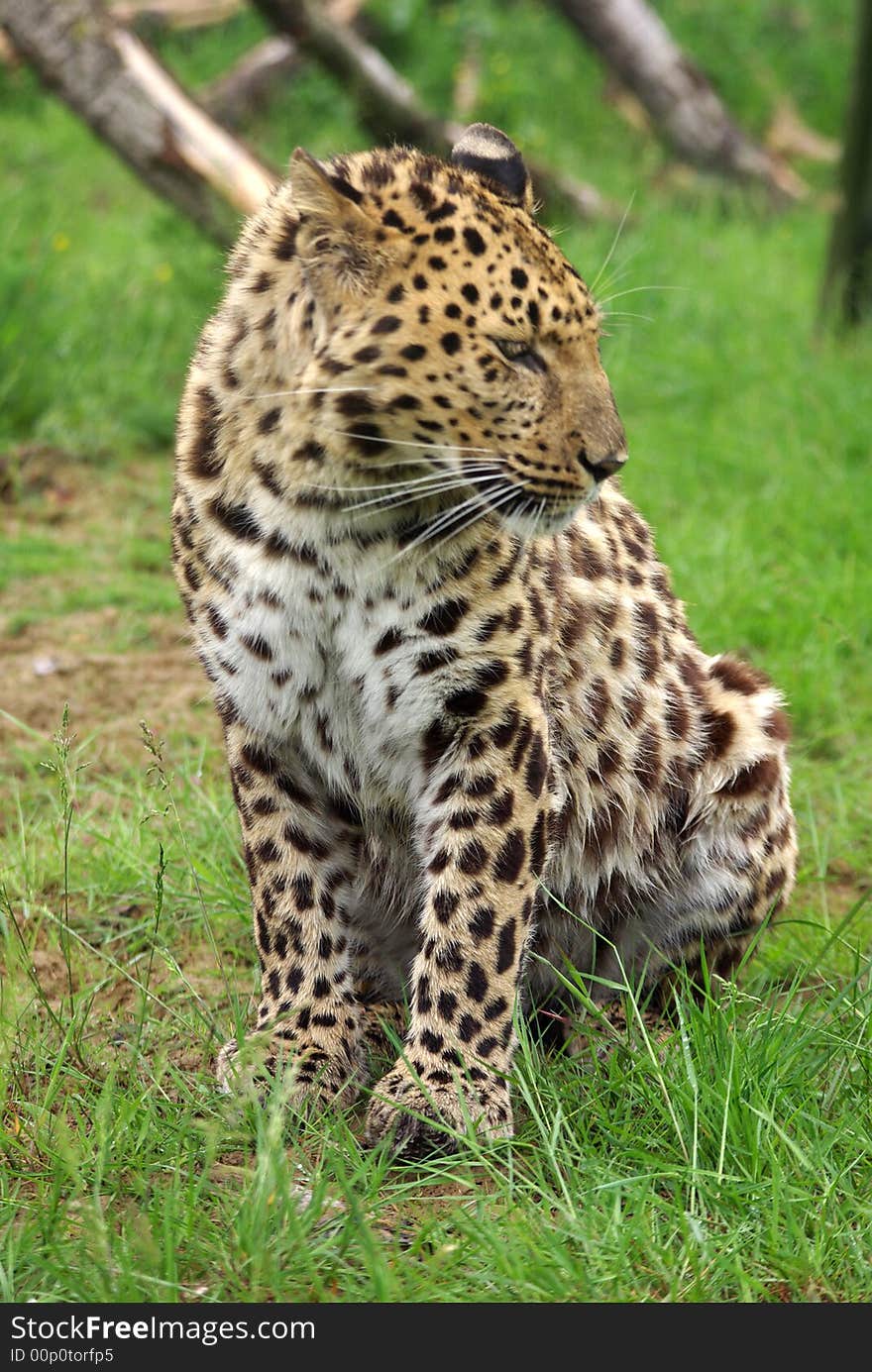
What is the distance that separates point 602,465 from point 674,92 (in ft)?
34.7

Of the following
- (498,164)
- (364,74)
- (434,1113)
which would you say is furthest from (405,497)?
(364,74)

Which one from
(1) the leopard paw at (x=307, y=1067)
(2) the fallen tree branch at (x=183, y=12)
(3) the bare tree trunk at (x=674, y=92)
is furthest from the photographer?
(2) the fallen tree branch at (x=183, y=12)

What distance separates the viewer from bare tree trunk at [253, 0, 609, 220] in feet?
33.4

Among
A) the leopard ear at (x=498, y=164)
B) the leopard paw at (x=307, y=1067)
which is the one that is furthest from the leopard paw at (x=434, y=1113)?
the leopard ear at (x=498, y=164)

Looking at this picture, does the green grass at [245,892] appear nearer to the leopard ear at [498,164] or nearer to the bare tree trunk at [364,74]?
the bare tree trunk at [364,74]

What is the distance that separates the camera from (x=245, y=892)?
490cm

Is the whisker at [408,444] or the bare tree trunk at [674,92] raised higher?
the bare tree trunk at [674,92]

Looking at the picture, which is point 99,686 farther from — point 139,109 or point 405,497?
point 139,109

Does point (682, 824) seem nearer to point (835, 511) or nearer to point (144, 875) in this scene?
point (144, 875)

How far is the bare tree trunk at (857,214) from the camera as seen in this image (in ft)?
32.8

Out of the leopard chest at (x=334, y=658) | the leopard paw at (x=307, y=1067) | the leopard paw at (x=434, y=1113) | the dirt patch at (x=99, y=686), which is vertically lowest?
the dirt patch at (x=99, y=686)

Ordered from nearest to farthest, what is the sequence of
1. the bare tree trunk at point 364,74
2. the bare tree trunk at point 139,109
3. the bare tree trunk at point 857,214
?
the bare tree trunk at point 139,109, the bare tree trunk at point 857,214, the bare tree trunk at point 364,74

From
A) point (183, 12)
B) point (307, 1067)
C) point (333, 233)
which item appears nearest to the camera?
point (333, 233)

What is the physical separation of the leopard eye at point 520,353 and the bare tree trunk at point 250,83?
402 inches
